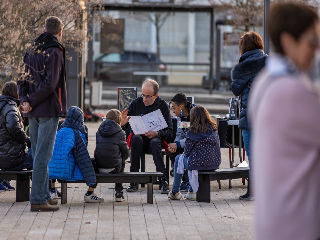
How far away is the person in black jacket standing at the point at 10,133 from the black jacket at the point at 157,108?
5.83 ft

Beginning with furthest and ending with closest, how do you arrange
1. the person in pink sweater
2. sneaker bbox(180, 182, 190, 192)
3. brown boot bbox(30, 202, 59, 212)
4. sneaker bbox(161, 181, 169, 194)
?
sneaker bbox(180, 182, 190, 192)
sneaker bbox(161, 181, 169, 194)
brown boot bbox(30, 202, 59, 212)
the person in pink sweater

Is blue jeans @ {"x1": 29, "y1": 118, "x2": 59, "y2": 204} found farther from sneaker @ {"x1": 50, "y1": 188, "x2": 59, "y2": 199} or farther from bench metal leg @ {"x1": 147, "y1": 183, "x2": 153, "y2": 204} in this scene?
bench metal leg @ {"x1": 147, "y1": 183, "x2": 153, "y2": 204}

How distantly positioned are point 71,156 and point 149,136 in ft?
5.48

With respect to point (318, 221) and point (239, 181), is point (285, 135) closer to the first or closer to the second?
point (318, 221)

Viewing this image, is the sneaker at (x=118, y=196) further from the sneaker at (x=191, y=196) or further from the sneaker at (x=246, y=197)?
the sneaker at (x=246, y=197)

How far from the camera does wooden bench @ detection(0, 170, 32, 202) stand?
9.20 m

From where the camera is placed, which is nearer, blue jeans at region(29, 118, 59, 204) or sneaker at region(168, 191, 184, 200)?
blue jeans at region(29, 118, 59, 204)

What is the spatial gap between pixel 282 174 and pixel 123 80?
93.4 feet

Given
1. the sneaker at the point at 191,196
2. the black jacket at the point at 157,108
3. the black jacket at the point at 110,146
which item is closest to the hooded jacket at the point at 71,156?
the black jacket at the point at 110,146

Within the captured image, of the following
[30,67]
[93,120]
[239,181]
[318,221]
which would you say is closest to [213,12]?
[93,120]

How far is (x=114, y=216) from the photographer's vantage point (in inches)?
325

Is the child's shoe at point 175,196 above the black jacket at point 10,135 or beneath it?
beneath

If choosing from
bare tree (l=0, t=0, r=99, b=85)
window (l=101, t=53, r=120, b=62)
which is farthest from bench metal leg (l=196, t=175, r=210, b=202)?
window (l=101, t=53, r=120, b=62)

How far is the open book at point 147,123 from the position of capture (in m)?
10.4
